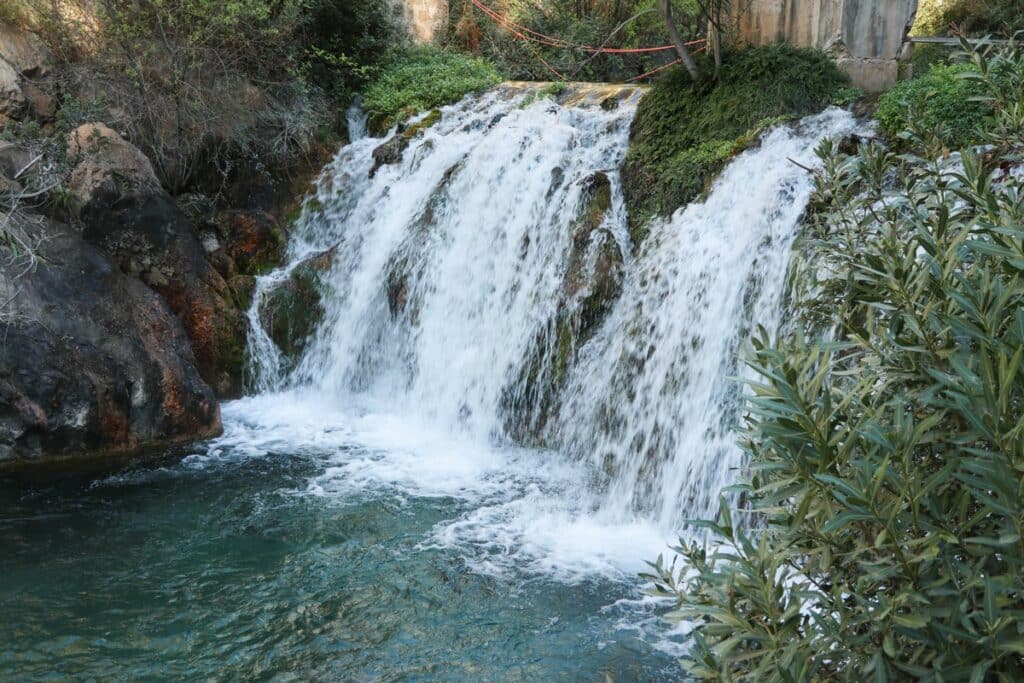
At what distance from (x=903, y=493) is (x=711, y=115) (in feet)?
27.4

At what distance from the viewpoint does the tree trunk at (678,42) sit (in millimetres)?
9875

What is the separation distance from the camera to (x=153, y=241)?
409 inches

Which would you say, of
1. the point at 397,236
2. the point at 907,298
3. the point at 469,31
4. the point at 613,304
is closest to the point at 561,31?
the point at 469,31

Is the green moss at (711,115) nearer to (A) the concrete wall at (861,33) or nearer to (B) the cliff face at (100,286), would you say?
(A) the concrete wall at (861,33)

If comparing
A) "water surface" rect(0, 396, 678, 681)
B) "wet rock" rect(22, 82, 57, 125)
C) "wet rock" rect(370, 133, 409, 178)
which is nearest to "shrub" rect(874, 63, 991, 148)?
"water surface" rect(0, 396, 678, 681)

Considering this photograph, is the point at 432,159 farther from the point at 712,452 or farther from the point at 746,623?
the point at 746,623

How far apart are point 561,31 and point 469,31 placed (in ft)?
6.29

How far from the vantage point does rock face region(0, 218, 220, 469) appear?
8422 mm

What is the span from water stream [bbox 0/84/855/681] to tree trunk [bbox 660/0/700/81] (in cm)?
103

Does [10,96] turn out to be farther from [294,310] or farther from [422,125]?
[422,125]

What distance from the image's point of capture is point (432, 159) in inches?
477

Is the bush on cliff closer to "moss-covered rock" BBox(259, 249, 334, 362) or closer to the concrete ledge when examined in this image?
"moss-covered rock" BBox(259, 249, 334, 362)

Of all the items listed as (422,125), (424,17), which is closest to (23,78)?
(422,125)

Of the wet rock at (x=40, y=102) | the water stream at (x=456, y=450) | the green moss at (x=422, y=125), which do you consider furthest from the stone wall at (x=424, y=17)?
the wet rock at (x=40, y=102)
